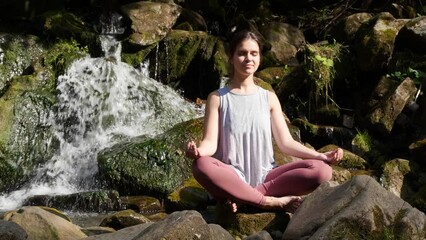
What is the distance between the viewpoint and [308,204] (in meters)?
4.15

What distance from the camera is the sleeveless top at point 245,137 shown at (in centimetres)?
454

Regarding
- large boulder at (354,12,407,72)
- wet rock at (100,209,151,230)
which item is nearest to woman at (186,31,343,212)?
wet rock at (100,209,151,230)

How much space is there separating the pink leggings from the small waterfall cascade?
4472mm

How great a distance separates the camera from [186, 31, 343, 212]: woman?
4383 millimetres

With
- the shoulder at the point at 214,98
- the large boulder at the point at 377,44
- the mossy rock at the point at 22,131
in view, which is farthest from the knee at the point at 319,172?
the large boulder at the point at 377,44

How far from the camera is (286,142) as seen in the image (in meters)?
4.65

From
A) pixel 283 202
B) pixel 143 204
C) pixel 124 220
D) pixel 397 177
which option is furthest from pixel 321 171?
pixel 397 177

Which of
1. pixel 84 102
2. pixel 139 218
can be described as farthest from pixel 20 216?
pixel 84 102

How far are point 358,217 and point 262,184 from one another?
971 mm

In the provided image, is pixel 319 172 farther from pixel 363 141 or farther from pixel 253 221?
pixel 363 141

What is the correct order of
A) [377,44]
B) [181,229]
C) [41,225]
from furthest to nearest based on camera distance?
[377,44] → [41,225] → [181,229]

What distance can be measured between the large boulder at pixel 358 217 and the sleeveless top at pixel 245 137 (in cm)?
54

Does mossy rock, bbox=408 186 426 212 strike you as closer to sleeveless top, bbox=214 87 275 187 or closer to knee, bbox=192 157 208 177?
sleeveless top, bbox=214 87 275 187

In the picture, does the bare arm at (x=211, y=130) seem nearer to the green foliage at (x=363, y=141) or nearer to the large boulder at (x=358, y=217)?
the large boulder at (x=358, y=217)
